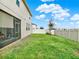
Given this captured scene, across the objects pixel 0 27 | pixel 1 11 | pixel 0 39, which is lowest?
pixel 0 39

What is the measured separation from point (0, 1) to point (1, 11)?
0.74 meters

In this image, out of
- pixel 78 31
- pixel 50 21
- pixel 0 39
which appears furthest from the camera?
pixel 50 21

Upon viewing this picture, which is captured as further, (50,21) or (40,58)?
(50,21)

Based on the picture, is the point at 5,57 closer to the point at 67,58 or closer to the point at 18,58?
the point at 18,58

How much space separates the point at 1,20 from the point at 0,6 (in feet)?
3.31

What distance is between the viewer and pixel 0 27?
9109 millimetres

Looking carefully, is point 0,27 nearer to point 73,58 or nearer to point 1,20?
point 1,20

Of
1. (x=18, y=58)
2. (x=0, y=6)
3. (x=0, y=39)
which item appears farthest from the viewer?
(x=0, y=39)

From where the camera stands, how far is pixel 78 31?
58.4 feet

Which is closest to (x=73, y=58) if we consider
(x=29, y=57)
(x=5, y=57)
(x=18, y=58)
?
(x=29, y=57)

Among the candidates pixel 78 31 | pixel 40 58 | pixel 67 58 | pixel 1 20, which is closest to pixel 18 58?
pixel 40 58

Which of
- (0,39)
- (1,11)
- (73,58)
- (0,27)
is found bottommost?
(73,58)

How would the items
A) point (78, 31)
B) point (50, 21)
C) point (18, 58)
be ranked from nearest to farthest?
point (18, 58) < point (78, 31) < point (50, 21)

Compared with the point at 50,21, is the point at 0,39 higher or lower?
→ lower
